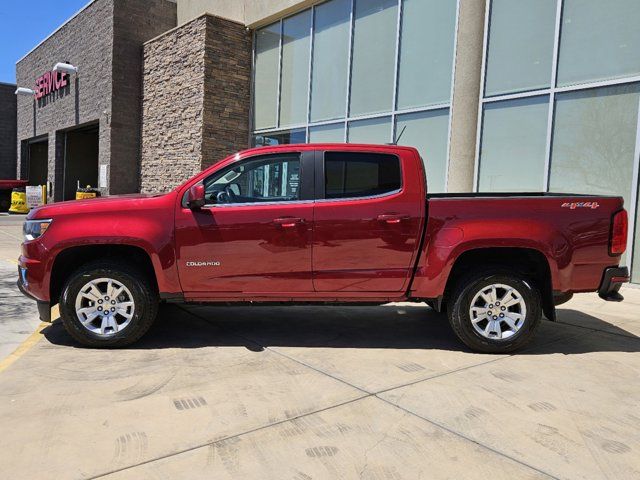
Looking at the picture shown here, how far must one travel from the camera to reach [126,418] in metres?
3.41

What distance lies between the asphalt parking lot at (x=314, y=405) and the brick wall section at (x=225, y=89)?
1110 centimetres

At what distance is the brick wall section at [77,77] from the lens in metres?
19.7

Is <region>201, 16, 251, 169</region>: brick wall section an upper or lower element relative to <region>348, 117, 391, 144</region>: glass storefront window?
upper

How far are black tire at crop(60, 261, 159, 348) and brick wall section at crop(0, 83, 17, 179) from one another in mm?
35036

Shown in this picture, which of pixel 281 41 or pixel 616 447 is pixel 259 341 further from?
pixel 281 41

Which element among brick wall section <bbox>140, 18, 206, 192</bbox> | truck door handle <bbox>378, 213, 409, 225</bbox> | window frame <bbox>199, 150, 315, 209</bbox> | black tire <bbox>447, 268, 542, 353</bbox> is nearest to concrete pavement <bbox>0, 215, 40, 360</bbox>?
window frame <bbox>199, 150, 315, 209</bbox>

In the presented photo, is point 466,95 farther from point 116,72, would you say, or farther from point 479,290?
point 116,72

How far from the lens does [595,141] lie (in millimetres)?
8664

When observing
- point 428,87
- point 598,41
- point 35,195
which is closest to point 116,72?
point 35,195

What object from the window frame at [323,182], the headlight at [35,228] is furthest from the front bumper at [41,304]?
the window frame at [323,182]

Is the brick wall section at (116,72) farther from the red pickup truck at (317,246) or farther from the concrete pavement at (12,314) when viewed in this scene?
the red pickup truck at (317,246)

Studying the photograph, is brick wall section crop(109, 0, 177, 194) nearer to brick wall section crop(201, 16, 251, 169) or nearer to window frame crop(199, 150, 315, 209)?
brick wall section crop(201, 16, 251, 169)

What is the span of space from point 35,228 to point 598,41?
8.69 m

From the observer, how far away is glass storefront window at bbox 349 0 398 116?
12.1m
